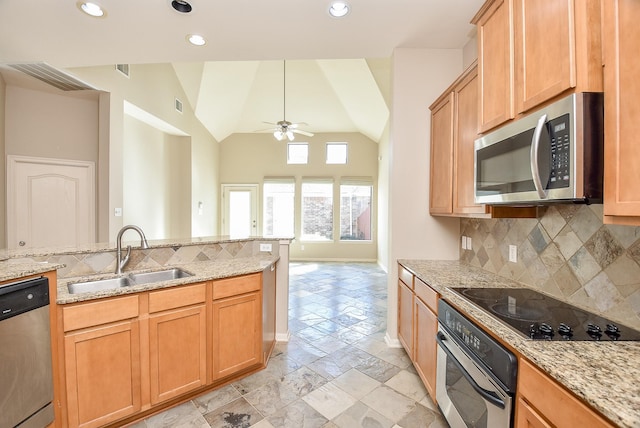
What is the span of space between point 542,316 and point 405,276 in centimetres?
120

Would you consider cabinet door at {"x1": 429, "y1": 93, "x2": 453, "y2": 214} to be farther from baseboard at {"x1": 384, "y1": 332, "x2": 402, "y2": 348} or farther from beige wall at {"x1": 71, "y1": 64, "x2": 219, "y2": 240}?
beige wall at {"x1": 71, "y1": 64, "x2": 219, "y2": 240}

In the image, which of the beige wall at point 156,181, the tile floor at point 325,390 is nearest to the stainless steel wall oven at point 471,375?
the tile floor at point 325,390

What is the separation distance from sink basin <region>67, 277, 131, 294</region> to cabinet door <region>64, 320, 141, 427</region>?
0.41m

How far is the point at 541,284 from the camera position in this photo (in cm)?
176

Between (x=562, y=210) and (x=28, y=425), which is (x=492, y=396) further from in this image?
(x=28, y=425)

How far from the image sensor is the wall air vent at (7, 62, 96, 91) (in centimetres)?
313

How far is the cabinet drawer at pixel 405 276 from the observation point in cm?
235

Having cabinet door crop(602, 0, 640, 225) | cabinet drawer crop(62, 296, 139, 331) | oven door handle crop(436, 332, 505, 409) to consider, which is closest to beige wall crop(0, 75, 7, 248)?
cabinet drawer crop(62, 296, 139, 331)

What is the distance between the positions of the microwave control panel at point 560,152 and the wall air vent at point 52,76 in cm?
441

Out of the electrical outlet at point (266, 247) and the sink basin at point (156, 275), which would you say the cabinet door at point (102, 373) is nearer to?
the sink basin at point (156, 275)

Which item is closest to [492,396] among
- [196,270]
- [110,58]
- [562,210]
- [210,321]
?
[562,210]

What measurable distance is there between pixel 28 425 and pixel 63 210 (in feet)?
11.2

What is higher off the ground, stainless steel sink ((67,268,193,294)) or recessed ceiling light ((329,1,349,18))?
recessed ceiling light ((329,1,349,18))

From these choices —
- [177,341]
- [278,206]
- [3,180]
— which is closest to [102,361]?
[177,341]
